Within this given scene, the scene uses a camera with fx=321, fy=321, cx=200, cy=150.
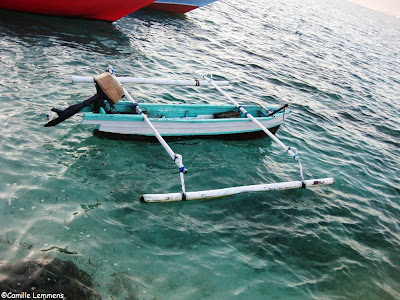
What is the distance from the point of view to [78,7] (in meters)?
15.7

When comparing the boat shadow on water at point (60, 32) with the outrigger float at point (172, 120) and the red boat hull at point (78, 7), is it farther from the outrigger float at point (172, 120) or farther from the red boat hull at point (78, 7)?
the outrigger float at point (172, 120)

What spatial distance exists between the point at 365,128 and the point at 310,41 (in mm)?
16623

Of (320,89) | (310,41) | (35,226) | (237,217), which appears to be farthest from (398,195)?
(310,41)

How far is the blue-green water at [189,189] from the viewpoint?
5832mm

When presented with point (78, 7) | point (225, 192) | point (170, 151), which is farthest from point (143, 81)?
point (78, 7)

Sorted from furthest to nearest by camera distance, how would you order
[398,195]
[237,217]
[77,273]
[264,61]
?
[264,61], [398,195], [237,217], [77,273]

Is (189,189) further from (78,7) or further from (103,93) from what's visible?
(78,7)

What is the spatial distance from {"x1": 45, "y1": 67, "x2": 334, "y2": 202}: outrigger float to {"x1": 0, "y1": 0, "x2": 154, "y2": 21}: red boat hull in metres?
8.45

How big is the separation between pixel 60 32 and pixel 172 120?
934 centimetres

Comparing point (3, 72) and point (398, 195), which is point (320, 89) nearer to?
point (398, 195)

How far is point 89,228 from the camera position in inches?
238

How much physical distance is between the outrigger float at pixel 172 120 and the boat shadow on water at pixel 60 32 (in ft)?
19.2

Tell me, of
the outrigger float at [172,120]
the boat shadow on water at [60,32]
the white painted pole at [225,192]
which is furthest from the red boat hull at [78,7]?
the white painted pole at [225,192]

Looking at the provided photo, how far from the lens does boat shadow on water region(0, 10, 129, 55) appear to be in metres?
Result: 13.3
